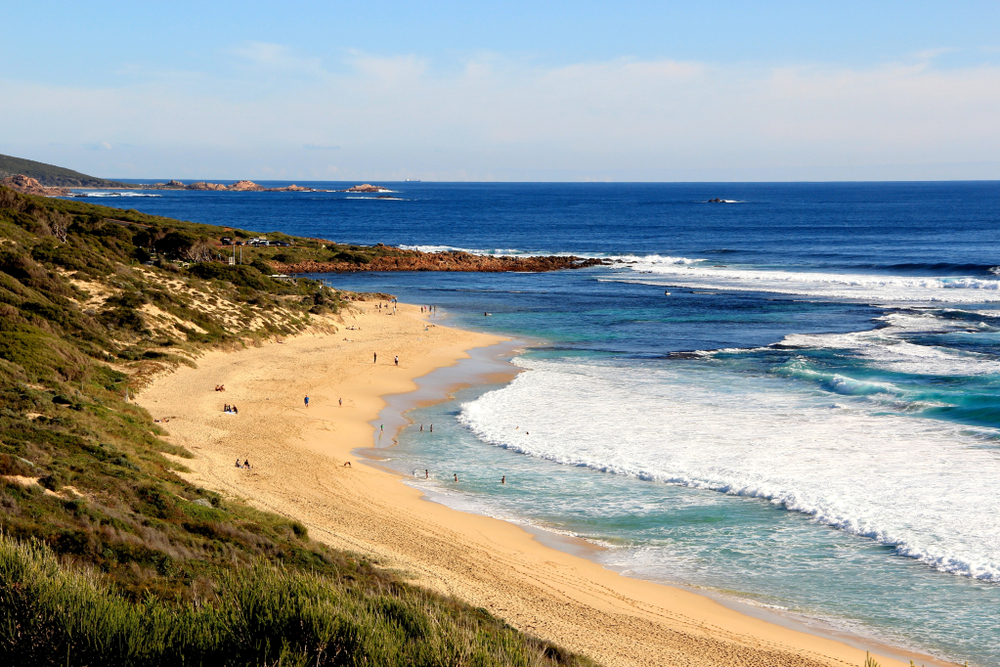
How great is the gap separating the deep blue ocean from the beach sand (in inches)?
47.7

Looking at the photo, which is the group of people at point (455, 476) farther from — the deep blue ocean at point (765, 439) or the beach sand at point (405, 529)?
the beach sand at point (405, 529)

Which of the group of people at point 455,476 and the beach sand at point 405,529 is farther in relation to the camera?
the group of people at point 455,476

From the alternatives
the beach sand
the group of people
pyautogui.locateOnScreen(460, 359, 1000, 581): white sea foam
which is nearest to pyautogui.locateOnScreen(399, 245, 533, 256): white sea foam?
pyautogui.locateOnScreen(460, 359, 1000, 581): white sea foam

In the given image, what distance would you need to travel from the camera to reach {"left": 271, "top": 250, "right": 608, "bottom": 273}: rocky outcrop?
81625 mm

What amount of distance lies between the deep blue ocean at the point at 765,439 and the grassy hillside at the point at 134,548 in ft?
24.3

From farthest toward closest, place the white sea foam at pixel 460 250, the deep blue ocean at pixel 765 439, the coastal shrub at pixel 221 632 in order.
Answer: the white sea foam at pixel 460 250
the deep blue ocean at pixel 765 439
the coastal shrub at pixel 221 632

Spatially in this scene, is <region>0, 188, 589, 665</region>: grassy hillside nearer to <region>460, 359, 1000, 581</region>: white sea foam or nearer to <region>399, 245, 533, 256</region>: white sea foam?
<region>460, 359, 1000, 581</region>: white sea foam

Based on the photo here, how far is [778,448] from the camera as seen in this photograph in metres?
25.3

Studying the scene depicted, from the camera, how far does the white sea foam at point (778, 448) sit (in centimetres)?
1953

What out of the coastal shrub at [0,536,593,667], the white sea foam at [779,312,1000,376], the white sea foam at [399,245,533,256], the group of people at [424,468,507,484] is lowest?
the group of people at [424,468,507,484]

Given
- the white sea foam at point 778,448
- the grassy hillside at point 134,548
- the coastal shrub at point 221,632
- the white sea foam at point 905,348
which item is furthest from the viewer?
the white sea foam at point 905,348

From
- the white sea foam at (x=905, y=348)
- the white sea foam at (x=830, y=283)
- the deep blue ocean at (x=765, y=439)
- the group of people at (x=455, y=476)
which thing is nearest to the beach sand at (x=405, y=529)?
the group of people at (x=455, y=476)

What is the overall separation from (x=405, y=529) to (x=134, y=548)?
24.8 ft

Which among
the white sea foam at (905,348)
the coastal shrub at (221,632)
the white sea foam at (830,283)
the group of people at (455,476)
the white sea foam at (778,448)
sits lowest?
the group of people at (455,476)
